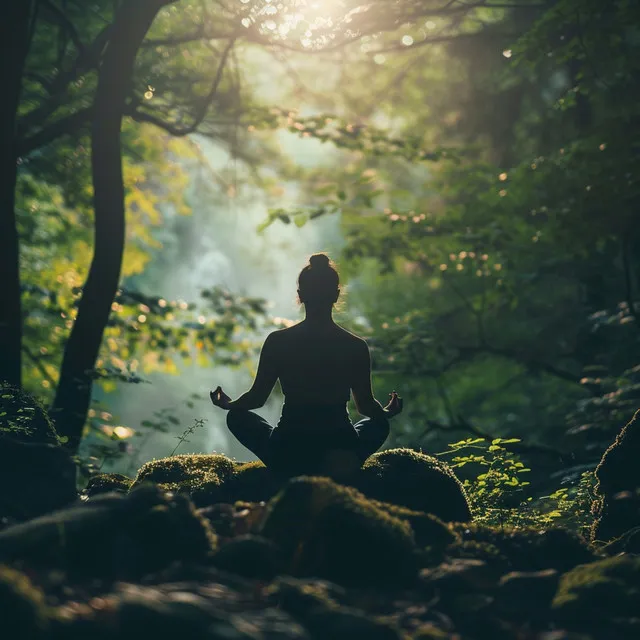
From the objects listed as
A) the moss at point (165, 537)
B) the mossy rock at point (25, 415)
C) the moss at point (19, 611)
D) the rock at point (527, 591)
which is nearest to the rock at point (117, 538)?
the moss at point (165, 537)

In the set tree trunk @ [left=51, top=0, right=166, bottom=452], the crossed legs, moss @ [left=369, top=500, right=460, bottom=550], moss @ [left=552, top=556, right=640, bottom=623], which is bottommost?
moss @ [left=552, top=556, right=640, bottom=623]

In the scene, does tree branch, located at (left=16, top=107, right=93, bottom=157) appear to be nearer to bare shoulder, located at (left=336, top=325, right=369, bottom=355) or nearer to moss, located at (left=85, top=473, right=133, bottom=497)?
moss, located at (left=85, top=473, right=133, bottom=497)

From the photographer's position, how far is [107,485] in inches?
282

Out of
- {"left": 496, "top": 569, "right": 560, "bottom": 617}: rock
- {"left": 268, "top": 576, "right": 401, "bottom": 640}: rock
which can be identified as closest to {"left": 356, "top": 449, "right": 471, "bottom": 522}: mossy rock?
{"left": 496, "top": 569, "right": 560, "bottom": 617}: rock

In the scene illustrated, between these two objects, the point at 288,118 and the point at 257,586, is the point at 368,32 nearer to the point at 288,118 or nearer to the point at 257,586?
the point at 288,118

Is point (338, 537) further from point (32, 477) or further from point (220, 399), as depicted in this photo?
point (32, 477)

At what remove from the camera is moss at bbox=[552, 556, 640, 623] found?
13.6 feet

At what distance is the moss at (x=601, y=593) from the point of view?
13.6 ft

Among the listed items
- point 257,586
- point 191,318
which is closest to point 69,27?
point 191,318

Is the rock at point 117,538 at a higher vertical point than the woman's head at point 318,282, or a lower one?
lower

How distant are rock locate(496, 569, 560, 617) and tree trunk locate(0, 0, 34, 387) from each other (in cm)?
683

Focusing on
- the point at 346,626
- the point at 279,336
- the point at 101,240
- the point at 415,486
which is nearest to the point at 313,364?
the point at 279,336

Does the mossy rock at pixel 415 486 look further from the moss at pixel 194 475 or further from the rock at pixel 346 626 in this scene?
the rock at pixel 346 626

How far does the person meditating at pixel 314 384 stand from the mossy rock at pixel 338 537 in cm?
122
